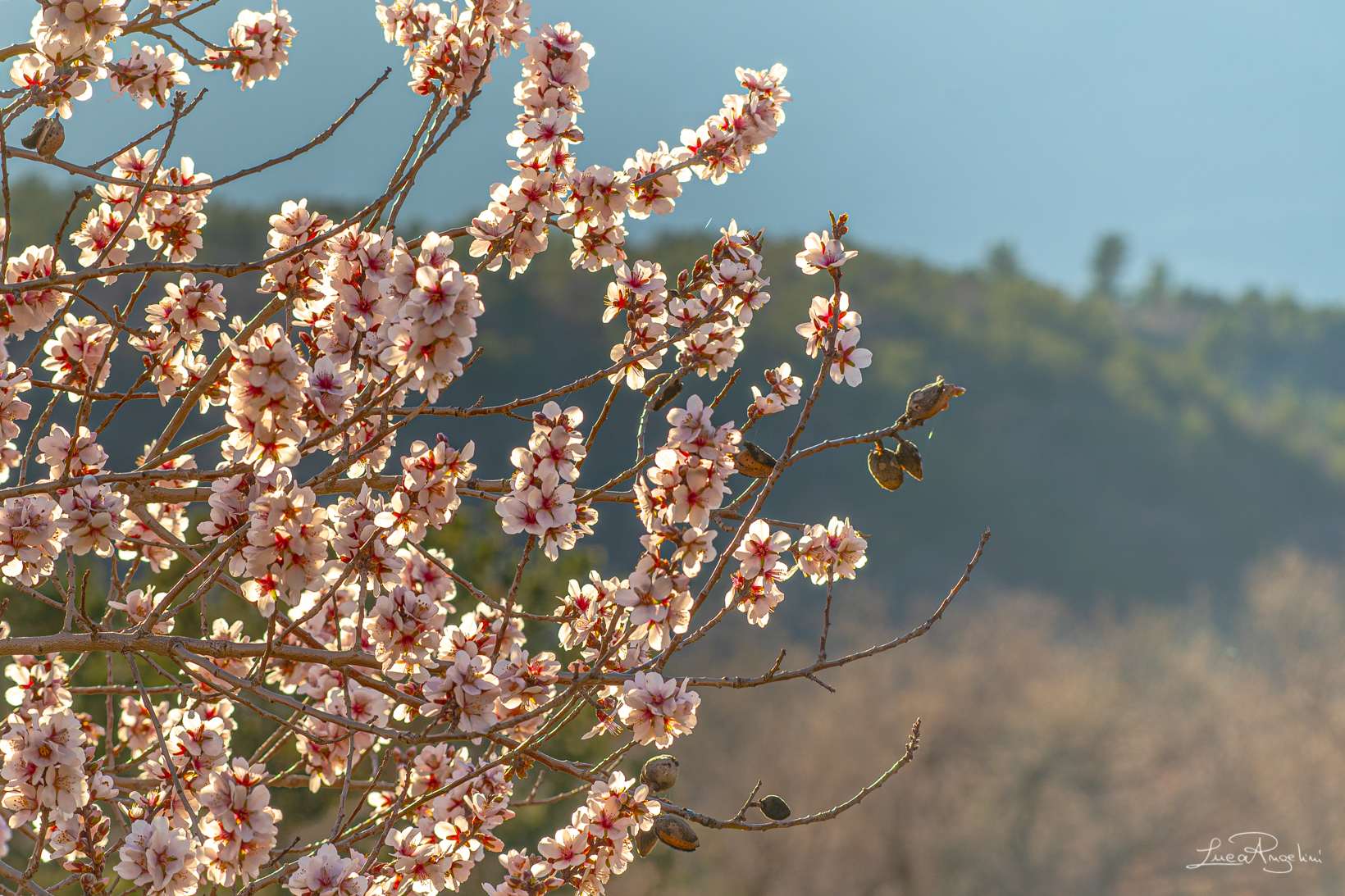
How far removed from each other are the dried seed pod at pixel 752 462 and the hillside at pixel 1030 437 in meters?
31.5

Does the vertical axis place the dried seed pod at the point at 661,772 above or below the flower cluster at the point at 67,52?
below

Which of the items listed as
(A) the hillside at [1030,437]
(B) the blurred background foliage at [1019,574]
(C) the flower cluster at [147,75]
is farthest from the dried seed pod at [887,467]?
(A) the hillside at [1030,437]

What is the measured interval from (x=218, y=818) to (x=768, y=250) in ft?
148

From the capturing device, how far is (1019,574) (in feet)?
142

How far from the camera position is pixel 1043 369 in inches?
1953

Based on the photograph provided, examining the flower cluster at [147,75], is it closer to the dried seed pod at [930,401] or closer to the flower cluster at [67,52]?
the flower cluster at [67,52]

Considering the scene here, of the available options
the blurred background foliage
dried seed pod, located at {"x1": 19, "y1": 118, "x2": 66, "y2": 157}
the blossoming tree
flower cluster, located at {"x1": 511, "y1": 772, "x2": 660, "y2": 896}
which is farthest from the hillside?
flower cluster, located at {"x1": 511, "y1": 772, "x2": 660, "y2": 896}

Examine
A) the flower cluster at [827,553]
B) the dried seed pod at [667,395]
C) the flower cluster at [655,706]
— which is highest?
the dried seed pod at [667,395]

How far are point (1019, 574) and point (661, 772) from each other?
44.2 metres

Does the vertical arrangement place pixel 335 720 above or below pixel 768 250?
below

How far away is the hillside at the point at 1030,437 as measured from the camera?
1561 inches

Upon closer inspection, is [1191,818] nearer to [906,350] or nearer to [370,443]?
[370,443]

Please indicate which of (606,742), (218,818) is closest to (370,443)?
(218,818)

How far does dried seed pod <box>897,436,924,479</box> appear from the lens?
1.82 metres
